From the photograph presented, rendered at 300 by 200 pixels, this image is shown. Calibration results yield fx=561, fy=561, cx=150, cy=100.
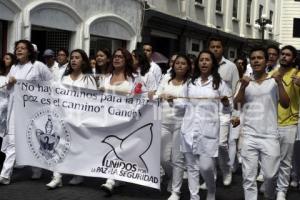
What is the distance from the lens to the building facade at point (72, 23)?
14344 millimetres

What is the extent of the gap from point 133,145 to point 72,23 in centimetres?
1048

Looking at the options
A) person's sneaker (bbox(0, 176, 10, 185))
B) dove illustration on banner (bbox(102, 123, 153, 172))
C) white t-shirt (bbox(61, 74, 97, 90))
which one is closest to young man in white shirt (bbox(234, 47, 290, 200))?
dove illustration on banner (bbox(102, 123, 153, 172))

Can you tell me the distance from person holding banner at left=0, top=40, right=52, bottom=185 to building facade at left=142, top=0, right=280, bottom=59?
43.6ft

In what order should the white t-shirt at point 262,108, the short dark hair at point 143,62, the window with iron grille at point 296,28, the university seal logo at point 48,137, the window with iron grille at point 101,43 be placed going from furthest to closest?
the window with iron grille at point 296,28 < the window with iron grille at point 101,43 < the short dark hair at point 143,62 < the university seal logo at point 48,137 < the white t-shirt at point 262,108

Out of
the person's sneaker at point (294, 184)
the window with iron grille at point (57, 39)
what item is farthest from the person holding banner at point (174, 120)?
the window with iron grille at point (57, 39)

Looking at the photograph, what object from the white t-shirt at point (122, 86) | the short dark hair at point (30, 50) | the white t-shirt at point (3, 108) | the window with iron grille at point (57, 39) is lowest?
the white t-shirt at point (3, 108)

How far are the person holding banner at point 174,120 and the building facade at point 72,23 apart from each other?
8.10m

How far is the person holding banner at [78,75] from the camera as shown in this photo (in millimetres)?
7250

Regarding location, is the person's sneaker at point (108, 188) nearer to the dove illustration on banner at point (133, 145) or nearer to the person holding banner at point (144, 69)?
the dove illustration on banner at point (133, 145)

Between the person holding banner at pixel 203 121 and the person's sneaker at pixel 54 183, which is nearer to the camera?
the person holding banner at pixel 203 121

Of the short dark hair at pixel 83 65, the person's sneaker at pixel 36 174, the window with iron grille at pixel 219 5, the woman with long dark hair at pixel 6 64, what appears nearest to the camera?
the short dark hair at pixel 83 65

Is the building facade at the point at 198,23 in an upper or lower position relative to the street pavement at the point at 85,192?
upper

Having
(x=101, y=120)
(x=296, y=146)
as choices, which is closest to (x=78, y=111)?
(x=101, y=120)

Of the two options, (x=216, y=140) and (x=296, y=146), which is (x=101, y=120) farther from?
(x=296, y=146)
